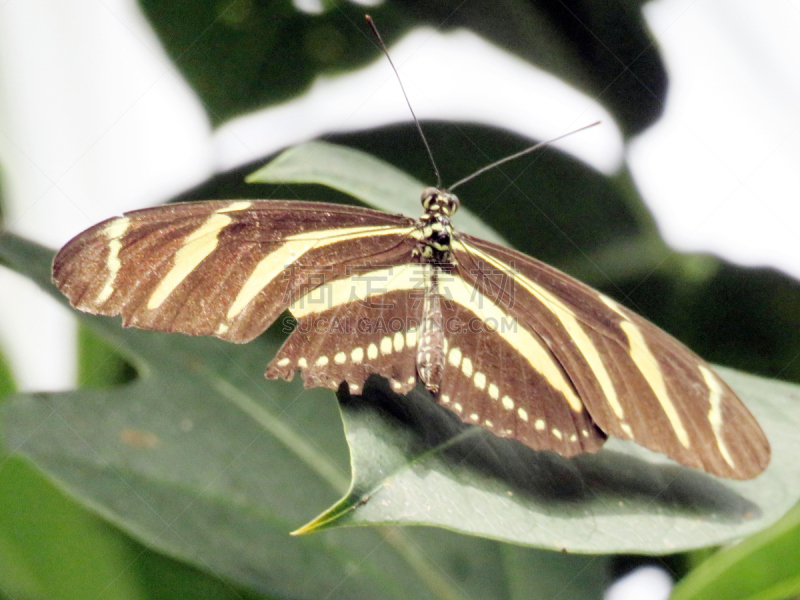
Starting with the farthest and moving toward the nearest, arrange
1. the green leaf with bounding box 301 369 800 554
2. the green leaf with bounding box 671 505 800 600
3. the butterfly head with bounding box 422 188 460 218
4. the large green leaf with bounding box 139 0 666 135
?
1. the large green leaf with bounding box 139 0 666 135
2. the butterfly head with bounding box 422 188 460 218
3. the green leaf with bounding box 671 505 800 600
4. the green leaf with bounding box 301 369 800 554

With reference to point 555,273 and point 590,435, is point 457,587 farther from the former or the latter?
point 555,273

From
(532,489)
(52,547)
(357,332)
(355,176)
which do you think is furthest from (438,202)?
(52,547)

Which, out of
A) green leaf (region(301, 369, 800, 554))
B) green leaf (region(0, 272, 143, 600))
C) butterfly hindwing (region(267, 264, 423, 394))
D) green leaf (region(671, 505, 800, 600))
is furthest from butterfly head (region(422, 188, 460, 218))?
green leaf (region(0, 272, 143, 600))

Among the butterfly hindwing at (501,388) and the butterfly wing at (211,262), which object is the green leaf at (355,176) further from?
the butterfly hindwing at (501,388)

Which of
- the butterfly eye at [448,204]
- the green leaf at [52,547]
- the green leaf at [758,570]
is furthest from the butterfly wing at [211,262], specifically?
the green leaf at [758,570]

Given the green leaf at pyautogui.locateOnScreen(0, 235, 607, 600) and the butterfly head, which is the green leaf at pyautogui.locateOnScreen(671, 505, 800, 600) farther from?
the butterfly head

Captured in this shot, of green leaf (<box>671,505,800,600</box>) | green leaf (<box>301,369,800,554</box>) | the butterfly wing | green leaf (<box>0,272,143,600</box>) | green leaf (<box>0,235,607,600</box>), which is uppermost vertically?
green leaf (<box>671,505,800,600</box>)

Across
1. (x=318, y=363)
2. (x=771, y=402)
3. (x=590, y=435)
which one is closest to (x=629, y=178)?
(x=771, y=402)
